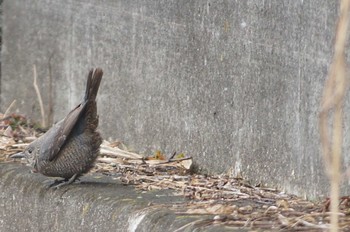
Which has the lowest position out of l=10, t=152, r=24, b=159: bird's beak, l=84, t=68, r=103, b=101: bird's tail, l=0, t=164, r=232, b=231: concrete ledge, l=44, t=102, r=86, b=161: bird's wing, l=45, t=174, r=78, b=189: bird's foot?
l=0, t=164, r=232, b=231: concrete ledge

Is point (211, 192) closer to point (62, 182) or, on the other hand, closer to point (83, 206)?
point (83, 206)

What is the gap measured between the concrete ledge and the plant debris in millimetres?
95

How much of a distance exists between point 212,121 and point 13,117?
224 centimetres

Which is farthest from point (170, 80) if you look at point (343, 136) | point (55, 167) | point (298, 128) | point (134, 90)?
point (343, 136)

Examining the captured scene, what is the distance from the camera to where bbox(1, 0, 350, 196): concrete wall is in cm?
408

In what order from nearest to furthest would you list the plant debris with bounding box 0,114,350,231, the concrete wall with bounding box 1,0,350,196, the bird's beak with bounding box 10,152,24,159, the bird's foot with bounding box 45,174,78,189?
the plant debris with bounding box 0,114,350,231 < the concrete wall with bounding box 1,0,350,196 < the bird's foot with bounding box 45,174,78,189 < the bird's beak with bounding box 10,152,24,159

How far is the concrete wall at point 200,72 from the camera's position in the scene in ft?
13.4

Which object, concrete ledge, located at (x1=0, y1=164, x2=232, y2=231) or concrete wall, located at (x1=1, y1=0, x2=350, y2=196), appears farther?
concrete wall, located at (x1=1, y1=0, x2=350, y2=196)


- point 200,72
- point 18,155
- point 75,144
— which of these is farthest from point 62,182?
point 200,72

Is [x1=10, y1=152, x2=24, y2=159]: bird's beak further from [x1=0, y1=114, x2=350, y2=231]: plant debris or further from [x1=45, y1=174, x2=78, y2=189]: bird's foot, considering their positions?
[x1=45, y1=174, x2=78, y2=189]: bird's foot

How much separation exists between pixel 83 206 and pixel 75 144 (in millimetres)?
608

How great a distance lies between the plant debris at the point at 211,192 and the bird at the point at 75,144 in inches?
9.2

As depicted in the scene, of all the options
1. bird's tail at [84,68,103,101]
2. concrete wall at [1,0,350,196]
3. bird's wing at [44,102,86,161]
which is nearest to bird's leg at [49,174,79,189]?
bird's wing at [44,102,86,161]

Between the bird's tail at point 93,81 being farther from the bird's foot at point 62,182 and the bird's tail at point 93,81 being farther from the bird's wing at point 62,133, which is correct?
the bird's foot at point 62,182
